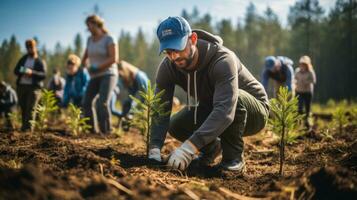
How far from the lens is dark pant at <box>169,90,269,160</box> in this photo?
3289 mm

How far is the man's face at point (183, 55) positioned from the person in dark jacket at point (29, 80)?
4413 mm

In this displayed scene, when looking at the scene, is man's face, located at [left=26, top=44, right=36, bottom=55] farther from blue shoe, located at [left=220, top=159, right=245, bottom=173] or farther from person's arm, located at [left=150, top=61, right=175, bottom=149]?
blue shoe, located at [left=220, top=159, right=245, bottom=173]

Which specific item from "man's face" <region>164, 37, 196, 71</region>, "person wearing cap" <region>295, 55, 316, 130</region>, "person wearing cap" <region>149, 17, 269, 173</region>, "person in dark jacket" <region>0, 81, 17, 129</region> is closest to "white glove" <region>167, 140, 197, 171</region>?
"person wearing cap" <region>149, 17, 269, 173</region>

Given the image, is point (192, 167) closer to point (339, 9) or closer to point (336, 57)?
point (339, 9)

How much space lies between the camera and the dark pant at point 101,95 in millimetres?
5918

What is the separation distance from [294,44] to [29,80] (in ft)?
142

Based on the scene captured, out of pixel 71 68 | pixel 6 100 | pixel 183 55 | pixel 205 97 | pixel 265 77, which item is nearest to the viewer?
pixel 183 55

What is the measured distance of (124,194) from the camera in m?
1.91

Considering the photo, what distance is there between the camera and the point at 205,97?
3564 mm

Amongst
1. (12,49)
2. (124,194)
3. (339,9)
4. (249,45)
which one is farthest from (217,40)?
(12,49)

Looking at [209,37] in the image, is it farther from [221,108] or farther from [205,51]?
[221,108]

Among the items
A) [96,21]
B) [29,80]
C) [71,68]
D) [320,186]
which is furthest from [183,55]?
[71,68]

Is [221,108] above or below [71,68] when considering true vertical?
below

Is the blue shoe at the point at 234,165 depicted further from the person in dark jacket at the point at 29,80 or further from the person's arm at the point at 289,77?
the person's arm at the point at 289,77
